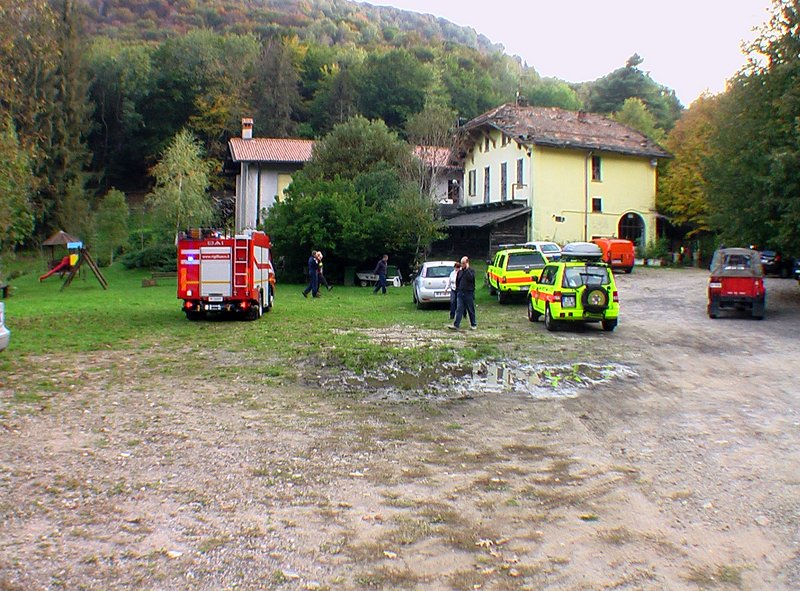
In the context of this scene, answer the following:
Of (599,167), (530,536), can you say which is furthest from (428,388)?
(599,167)

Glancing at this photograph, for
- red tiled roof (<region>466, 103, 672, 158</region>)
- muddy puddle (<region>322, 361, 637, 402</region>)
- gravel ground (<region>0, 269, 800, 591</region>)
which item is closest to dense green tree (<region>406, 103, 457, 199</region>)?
red tiled roof (<region>466, 103, 672, 158</region>)

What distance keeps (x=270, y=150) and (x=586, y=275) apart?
127 feet

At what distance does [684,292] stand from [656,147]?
22017 millimetres

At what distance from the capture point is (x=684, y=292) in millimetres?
27453

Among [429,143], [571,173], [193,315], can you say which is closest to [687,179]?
[571,173]

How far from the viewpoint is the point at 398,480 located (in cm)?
680

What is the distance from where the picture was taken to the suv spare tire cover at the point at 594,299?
17812 millimetres

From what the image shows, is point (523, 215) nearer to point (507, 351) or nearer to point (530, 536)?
point (507, 351)

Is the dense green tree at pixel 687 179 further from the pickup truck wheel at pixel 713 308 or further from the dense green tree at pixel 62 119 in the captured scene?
the dense green tree at pixel 62 119

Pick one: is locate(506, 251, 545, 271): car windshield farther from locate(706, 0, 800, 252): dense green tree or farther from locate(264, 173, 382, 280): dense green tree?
locate(264, 173, 382, 280): dense green tree

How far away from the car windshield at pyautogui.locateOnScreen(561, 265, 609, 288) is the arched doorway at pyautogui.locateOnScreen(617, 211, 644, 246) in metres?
28.8

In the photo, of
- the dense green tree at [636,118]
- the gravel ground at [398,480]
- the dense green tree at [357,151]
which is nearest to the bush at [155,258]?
the dense green tree at [357,151]

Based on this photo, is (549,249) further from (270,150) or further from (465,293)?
(270,150)

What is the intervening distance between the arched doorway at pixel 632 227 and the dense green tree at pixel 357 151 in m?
14.1
